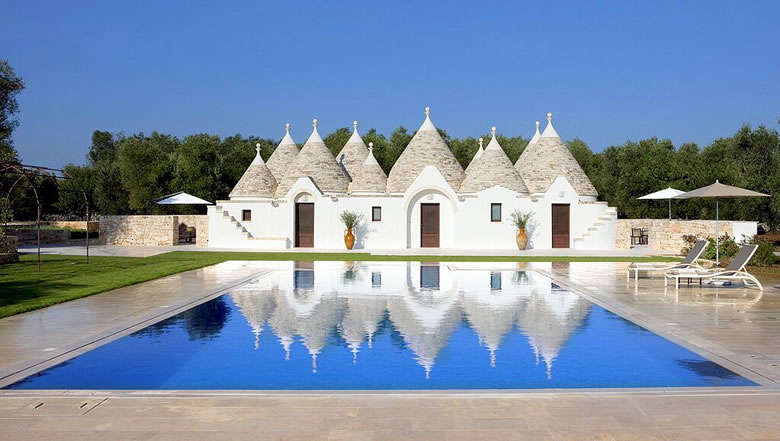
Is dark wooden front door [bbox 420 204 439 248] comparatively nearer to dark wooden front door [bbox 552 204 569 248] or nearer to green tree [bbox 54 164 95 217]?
dark wooden front door [bbox 552 204 569 248]

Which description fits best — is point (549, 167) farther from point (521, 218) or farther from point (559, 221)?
point (521, 218)

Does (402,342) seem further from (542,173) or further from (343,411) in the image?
(542,173)

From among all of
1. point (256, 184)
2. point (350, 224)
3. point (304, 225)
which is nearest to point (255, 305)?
point (350, 224)

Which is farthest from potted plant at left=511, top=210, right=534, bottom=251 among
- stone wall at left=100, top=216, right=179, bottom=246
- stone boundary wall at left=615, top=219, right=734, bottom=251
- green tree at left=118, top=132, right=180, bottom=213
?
green tree at left=118, top=132, right=180, bottom=213

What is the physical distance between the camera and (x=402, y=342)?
9.50 metres

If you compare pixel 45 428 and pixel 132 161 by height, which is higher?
pixel 132 161

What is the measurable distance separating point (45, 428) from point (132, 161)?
53261 millimetres

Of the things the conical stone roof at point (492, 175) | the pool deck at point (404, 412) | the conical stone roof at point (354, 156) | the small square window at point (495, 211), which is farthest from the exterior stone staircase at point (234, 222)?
the pool deck at point (404, 412)

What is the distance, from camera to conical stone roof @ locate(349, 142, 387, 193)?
1407 inches

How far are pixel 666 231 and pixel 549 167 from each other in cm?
672

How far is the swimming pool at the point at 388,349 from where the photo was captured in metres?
7.37

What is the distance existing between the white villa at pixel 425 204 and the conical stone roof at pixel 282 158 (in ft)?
8.73

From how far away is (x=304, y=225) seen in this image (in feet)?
118

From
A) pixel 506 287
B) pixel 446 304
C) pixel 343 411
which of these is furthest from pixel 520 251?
pixel 343 411
